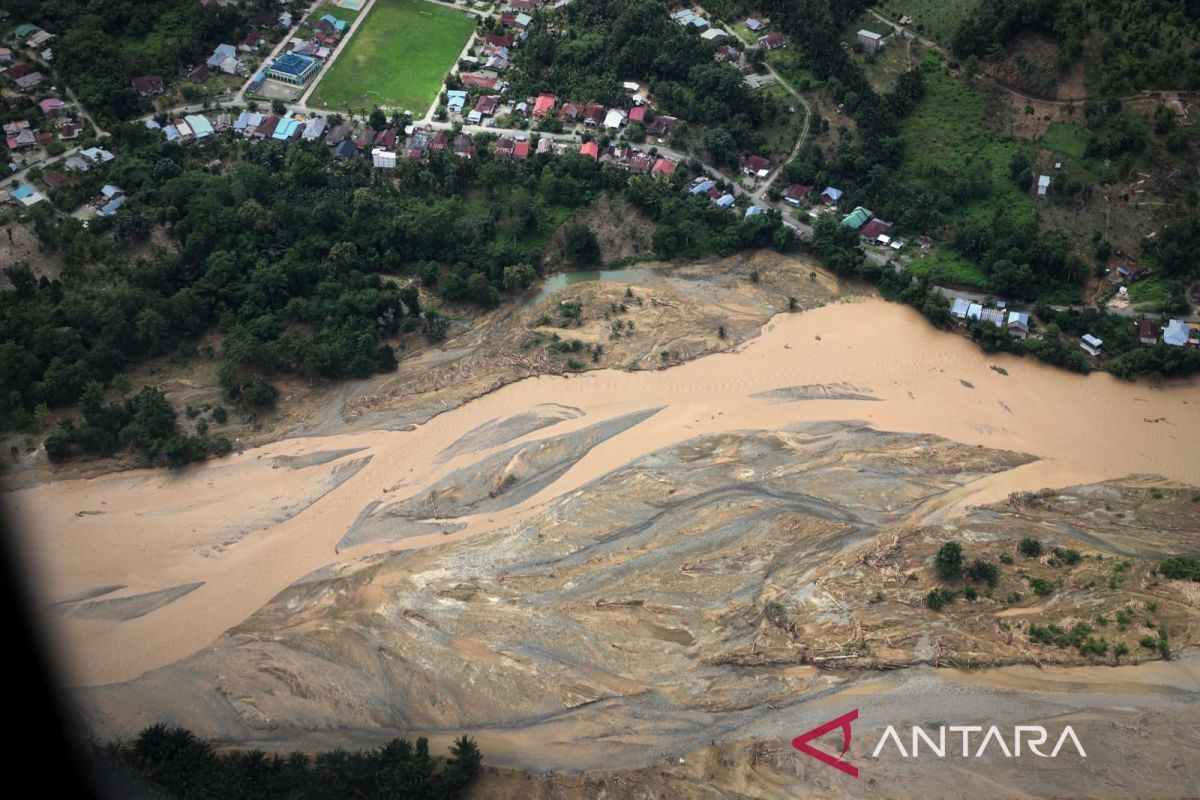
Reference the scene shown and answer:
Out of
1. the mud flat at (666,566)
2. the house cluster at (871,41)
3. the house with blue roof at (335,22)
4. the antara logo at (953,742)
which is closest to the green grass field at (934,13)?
the house cluster at (871,41)

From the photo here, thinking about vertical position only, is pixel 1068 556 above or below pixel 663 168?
below

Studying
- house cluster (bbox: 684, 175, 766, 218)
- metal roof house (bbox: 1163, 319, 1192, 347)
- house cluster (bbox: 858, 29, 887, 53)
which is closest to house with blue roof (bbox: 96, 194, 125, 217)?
house cluster (bbox: 684, 175, 766, 218)

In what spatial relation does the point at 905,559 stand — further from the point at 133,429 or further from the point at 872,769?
the point at 133,429

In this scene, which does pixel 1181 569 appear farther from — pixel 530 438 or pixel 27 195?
pixel 27 195

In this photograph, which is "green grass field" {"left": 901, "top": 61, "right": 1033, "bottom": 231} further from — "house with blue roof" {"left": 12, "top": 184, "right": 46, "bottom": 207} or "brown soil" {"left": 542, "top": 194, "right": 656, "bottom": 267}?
"house with blue roof" {"left": 12, "top": 184, "right": 46, "bottom": 207}

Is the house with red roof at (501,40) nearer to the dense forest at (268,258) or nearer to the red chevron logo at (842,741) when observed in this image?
the dense forest at (268,258)

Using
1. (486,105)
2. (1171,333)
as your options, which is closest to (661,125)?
(486,105)
